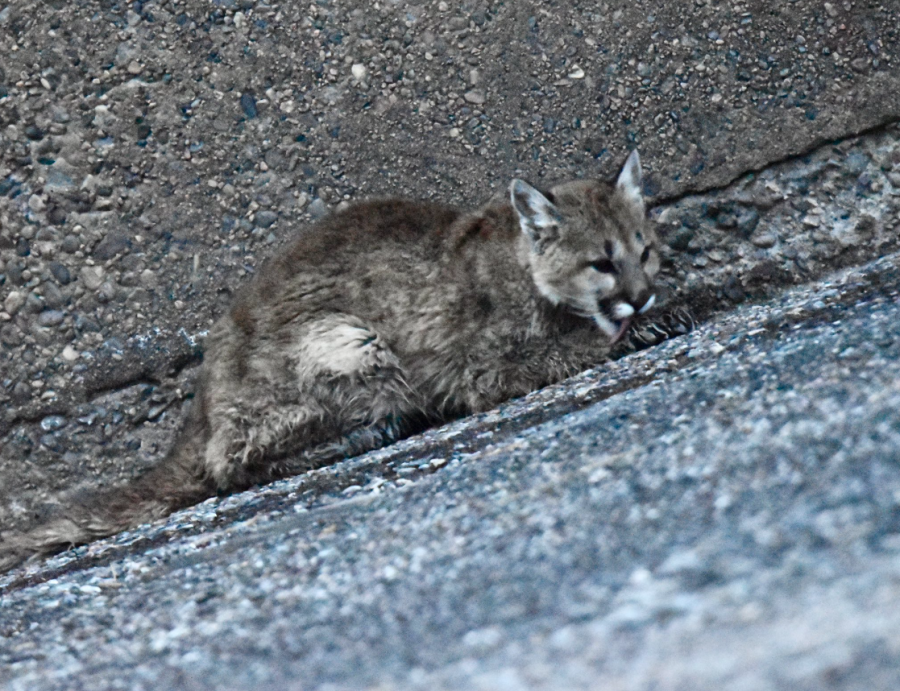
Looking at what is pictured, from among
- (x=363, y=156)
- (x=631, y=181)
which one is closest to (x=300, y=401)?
(x=363, y=156)

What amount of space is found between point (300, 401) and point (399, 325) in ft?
2.00

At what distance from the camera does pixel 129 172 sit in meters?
5.78

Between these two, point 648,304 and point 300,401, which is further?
point 648,304

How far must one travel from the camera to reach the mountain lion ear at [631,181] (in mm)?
5523

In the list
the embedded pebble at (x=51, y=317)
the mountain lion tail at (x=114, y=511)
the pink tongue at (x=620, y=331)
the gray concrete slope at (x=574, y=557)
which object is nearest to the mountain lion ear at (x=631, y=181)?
the pink tongue at (x=620, y=331)

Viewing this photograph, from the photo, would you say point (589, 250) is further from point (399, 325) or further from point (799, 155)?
point (799, 155)

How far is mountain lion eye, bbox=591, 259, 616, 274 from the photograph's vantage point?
18.0ft

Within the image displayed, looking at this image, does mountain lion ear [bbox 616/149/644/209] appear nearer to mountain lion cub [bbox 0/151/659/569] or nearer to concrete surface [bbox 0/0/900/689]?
mountain lion cub [bbox 0/151/659/569]

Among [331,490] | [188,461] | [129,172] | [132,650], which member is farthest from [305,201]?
[132,650]

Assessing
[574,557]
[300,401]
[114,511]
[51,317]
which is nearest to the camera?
[574,557]

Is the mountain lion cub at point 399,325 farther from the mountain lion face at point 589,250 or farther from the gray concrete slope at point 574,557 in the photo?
the gray concrete slope at point 574,557

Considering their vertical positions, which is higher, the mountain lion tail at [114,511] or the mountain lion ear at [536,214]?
the mountain lion ear at [536,214]

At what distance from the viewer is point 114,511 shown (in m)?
5.01

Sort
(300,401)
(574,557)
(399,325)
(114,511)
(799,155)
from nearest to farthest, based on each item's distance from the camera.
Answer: (574,557) < (114,511) < (300,401) < (399,325) < (799,155)
